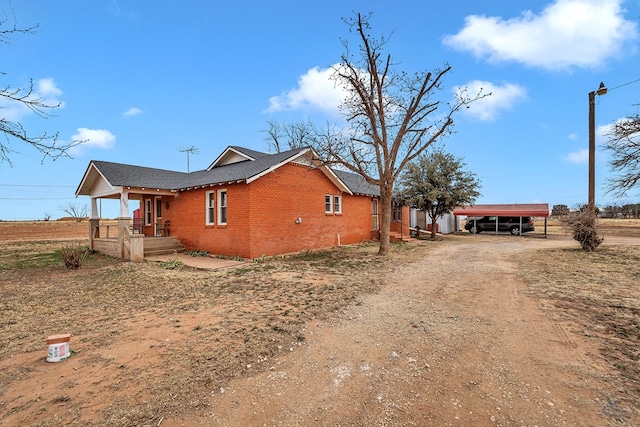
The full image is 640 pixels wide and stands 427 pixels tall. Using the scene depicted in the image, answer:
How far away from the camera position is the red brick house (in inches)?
516

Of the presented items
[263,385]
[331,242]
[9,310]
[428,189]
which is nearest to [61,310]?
[9,310]

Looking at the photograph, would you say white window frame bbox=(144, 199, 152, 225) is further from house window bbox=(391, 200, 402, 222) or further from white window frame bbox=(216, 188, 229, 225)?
house window bbox=(391, 200, 402, 222)

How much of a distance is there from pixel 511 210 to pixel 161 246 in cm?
2858

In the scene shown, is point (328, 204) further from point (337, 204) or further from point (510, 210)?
point (510, 210)

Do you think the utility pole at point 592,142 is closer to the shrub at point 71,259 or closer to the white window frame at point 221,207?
the white window frame at point 221,207

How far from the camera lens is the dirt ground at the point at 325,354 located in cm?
296

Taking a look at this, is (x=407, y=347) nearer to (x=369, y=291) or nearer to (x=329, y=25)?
(x=369, y=291)

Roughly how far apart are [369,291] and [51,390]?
236 inches

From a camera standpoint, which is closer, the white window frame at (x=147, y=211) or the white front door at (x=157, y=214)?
the white front door at (x=157, y=214)

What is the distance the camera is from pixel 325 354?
4188mm

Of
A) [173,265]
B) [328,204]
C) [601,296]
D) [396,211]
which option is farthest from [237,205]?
[396,211]

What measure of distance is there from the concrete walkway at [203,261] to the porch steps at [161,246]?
0.36 meters

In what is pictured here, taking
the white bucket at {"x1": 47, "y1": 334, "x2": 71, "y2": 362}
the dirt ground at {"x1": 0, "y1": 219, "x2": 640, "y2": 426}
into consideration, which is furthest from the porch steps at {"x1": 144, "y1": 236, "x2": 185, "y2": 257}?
the white bucket at {"x1": 47, "y1": 334, "x2": 71, "y2": 362}

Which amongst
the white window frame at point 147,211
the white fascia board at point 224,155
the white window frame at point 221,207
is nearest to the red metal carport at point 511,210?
the white fascia board at point 224,155
